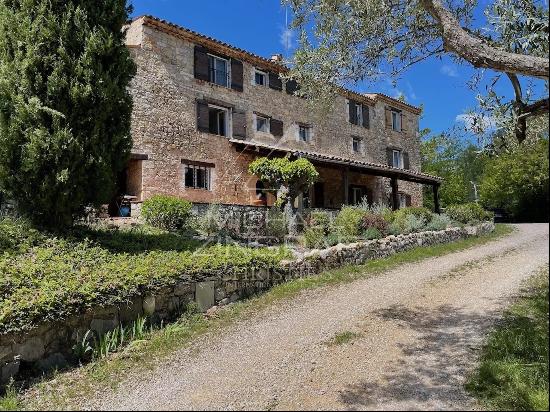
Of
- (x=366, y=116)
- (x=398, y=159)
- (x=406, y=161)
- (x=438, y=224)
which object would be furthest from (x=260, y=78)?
(x=406, y=161)

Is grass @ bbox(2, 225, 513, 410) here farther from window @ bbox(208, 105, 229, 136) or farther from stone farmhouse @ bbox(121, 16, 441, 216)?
window @ bbox(208, 105, 229, 136)

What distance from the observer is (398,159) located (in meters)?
31.0

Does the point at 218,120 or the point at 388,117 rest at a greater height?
the point at 388,117

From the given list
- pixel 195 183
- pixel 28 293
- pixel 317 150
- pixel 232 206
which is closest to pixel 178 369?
pixel 28 293

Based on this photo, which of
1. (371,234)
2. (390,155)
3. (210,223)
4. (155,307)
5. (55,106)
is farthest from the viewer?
(390,155)

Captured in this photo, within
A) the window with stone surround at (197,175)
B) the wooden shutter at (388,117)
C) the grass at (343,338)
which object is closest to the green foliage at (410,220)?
the window with stone surround at (197,175)

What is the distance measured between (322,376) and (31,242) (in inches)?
227

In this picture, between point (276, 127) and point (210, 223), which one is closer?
point (210, 223)

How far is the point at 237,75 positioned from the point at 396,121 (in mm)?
15299

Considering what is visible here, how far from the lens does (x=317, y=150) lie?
24.3 m

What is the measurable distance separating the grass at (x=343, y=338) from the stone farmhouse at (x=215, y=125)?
9.01m

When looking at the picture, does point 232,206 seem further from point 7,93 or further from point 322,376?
point 322,376

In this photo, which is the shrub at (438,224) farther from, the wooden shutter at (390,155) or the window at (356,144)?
the wooden shutter at (390,155)

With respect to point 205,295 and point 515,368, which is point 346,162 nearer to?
point 205,295
